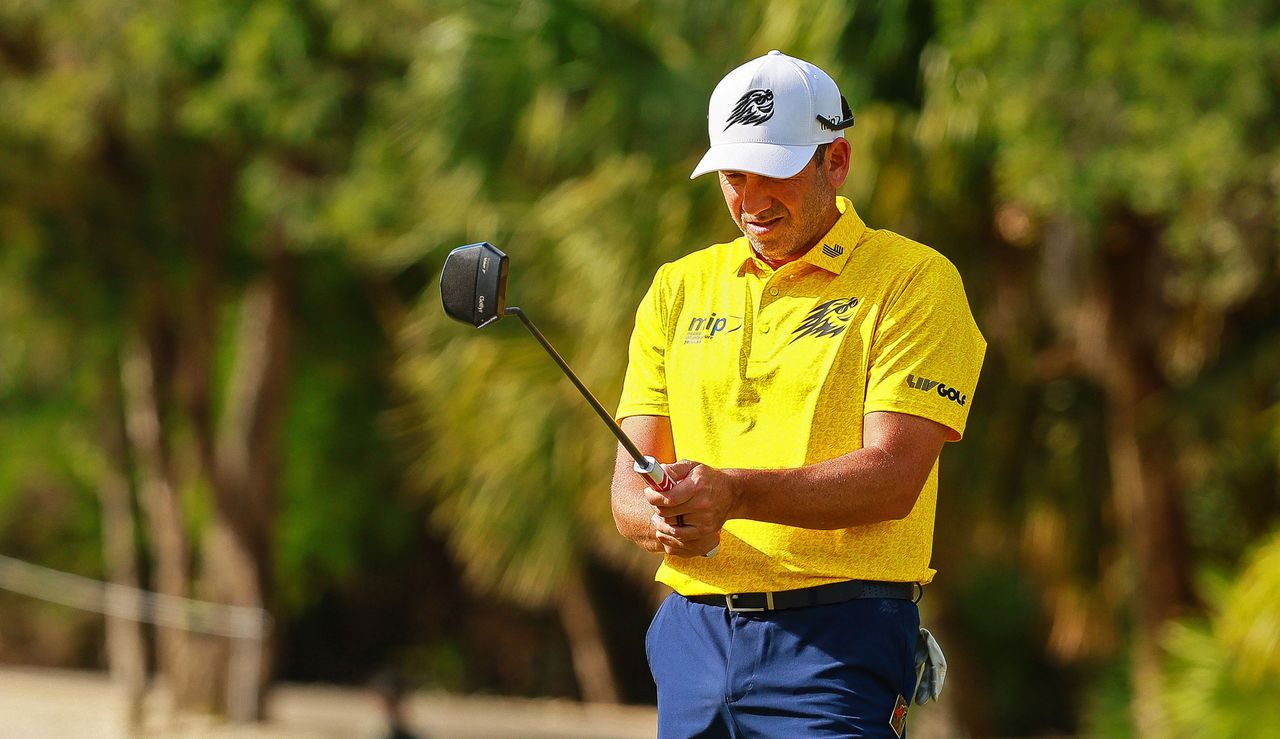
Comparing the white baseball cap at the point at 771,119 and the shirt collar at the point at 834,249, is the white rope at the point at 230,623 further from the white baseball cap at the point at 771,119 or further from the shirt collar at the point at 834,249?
the white baseball cap at the point at 771,119

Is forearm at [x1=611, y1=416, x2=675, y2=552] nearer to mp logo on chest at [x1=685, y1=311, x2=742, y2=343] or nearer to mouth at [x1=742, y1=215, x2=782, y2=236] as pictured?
mp logo on chest at [x1=685, y1=311, x2=742, y2=343]

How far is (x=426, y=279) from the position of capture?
614 inches

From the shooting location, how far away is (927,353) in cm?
273

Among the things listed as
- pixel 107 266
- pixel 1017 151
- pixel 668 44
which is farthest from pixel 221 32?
pixel 1017 151

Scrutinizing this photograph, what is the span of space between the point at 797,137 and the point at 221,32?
364 inches

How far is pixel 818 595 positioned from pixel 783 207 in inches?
24.3

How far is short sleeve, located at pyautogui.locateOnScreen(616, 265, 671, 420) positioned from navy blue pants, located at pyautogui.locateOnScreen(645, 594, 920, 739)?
0.37 m

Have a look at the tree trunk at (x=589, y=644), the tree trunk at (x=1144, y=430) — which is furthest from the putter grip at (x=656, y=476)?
the tree trunk at (x=589, y=644)

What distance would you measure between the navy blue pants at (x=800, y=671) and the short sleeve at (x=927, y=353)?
1.04 ft

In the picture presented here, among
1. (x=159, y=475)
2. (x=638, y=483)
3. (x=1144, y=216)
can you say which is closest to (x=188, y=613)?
(x=159, y=475)

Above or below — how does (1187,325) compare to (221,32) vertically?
below

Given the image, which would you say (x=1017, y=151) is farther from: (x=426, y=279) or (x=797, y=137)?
(x=426, y=279)

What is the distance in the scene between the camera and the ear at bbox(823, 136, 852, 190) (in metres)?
2.87

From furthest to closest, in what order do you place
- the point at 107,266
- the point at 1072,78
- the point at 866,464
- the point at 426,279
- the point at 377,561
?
the point at 377,561 < the point at 426,279 < the point at 107,266 < the point at 1072,78 < the point at 866,464
